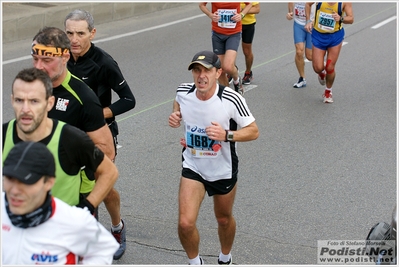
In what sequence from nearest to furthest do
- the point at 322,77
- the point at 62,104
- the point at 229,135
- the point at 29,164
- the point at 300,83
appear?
the point at 29,164 → the point at 62,104 → the point at 229,135 → the point at 322,77 → the point at 300,83

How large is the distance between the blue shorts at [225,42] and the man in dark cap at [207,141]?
16.9ft

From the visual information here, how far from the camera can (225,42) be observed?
1120 centimetres

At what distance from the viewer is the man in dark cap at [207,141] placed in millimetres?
5750

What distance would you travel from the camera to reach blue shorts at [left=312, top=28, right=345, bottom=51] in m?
→ 10.9

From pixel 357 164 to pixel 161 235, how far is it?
2923 mm

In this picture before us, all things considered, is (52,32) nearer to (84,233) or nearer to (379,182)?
(84,233)

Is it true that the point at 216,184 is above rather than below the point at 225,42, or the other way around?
above

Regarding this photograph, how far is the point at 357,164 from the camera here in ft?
28.4

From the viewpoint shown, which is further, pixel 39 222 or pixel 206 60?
pixel 206 60

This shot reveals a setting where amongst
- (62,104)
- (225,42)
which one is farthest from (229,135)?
(225,42)

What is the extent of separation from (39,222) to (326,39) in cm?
811

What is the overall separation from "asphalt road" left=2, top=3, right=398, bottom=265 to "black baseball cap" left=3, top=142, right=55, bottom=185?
2850mm

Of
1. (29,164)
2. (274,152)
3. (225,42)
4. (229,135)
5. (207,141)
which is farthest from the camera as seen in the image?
(225,42)

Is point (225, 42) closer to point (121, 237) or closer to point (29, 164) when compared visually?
point (121, 237)
